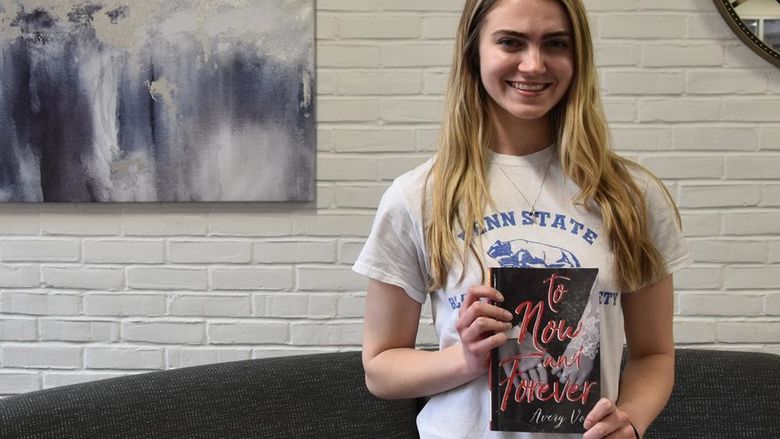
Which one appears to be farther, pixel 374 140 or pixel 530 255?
pixel 374 140

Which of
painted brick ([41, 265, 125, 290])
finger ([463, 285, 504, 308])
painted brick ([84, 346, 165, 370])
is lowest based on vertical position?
painted brick ([84, 346, 165, 370])

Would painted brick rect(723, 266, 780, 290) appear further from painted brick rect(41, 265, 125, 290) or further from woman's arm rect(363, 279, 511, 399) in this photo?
painted brick rect(41, 265, 125, 290)

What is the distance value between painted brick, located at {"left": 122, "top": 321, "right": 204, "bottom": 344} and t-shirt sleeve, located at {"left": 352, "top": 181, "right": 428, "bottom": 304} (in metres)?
1.12

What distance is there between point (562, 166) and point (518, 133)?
8cm

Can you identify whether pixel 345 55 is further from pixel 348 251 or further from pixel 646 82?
pixel 646 82

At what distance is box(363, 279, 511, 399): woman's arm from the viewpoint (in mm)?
976

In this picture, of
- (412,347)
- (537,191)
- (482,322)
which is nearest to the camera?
(482,322)

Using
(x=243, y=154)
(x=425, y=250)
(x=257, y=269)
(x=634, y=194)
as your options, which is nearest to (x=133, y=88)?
(x=243, y=154)

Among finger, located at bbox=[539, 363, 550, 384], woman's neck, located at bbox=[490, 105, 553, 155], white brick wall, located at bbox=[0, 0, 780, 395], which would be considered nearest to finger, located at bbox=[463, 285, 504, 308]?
finger, located at bbox=[539, 363, 550, 384]

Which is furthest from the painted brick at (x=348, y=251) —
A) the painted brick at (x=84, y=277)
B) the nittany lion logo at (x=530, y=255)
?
the nittany lion logo at (x=530, y=255)

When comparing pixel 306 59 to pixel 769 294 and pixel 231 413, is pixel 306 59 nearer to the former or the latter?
pixel 231 413

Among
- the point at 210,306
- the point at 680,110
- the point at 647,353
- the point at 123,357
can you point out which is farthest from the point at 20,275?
the point at 680,110

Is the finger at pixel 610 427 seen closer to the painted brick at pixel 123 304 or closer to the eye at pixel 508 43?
the eye at pixel 508 43

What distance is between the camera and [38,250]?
2115mm
